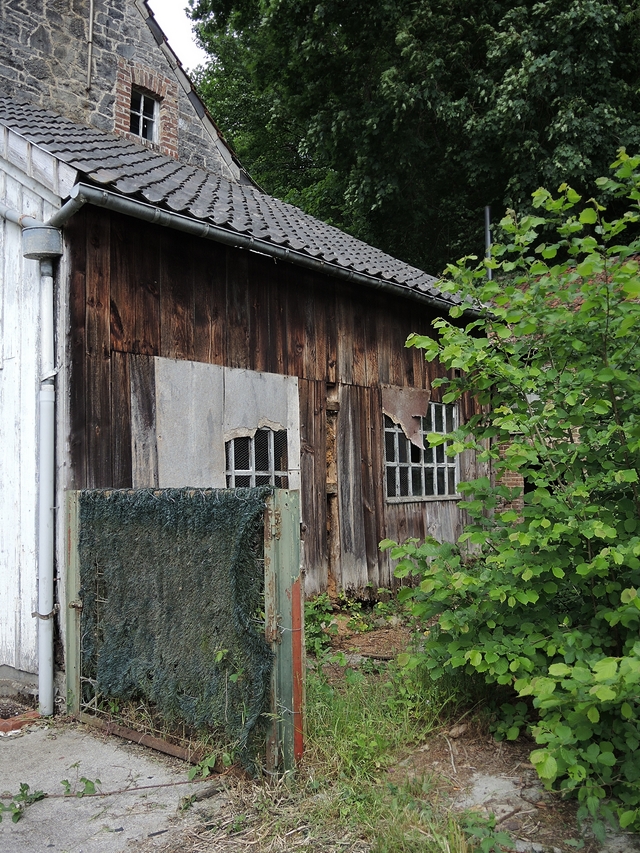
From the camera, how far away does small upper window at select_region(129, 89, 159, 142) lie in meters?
11.3

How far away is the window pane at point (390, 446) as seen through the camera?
8562 millimetres

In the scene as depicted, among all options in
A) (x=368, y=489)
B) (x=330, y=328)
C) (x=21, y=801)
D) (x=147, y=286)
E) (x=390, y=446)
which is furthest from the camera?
(x=390, y=446)

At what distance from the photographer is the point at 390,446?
863cm

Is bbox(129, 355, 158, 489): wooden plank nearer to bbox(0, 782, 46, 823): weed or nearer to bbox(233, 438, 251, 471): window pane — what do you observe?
bbox(233, 438, 251, 471): window pane

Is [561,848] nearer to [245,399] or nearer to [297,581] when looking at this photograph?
[297,581]

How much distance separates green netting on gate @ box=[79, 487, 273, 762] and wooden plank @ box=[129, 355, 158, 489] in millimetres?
766

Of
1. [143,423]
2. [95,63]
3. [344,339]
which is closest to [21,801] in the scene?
[143,423]

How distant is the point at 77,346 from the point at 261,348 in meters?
2.04

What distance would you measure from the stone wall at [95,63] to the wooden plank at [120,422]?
19.3 feet

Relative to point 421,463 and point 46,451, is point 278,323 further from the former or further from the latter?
point 421,463

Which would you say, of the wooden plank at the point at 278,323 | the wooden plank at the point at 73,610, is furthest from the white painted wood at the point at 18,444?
the wooden plank at the point at 278,323

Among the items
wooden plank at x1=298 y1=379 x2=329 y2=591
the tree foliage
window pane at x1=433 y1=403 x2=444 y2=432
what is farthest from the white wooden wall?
the tree foliage

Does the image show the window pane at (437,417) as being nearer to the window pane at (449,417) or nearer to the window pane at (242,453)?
the window pane at (449,417)

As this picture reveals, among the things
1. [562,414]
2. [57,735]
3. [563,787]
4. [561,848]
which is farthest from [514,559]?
[57,735]
